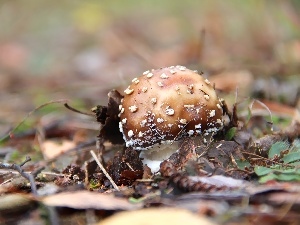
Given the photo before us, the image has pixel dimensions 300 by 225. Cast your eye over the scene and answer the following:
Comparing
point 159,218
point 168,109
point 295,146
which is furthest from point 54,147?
point 159,218

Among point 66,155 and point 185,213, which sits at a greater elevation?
point 185,213

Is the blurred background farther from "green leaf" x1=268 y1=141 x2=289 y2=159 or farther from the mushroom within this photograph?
"green leaf" x1=268 y1=141 x2=289 y2=159

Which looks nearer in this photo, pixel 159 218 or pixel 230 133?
pixel 159 218

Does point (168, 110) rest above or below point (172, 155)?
above

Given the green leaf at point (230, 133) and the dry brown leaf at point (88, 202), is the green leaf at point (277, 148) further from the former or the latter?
the dry brown leaf at point (88, 202)

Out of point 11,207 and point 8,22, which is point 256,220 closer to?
point 11,207

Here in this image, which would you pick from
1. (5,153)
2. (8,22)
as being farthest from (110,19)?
(5,153)

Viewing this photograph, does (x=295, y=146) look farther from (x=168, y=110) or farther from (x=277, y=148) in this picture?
(x=168, y=110)

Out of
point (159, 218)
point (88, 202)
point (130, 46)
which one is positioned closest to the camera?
point (159, 218)
